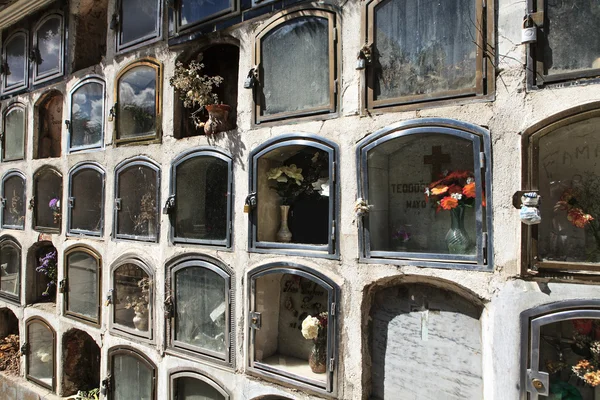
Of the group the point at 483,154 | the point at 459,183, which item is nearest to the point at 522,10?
the point at 483,154

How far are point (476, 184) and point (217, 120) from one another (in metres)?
2.28

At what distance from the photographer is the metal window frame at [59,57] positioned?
5.26m

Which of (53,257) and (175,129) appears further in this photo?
(53,257)

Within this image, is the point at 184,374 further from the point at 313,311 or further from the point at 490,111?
the point at 490,111

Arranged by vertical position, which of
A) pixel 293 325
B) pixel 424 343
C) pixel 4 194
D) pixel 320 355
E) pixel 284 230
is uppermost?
pixel 4 194

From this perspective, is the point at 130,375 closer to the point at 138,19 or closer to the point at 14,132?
the point at 138,19

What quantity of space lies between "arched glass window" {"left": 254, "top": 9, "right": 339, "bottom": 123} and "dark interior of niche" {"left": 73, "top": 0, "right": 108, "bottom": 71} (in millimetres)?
3015

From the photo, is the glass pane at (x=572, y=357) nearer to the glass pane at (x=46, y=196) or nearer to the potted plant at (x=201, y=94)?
the potted plant at (x=201, y=94)

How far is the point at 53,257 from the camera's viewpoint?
5.35 m

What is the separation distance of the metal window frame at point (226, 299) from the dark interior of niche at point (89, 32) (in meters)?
3.16

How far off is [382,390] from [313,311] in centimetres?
83

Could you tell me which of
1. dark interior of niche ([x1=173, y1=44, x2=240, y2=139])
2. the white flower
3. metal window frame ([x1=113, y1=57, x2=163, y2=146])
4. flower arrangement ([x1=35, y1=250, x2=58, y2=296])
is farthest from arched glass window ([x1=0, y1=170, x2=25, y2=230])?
the white flower

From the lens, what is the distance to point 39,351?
5.42 m

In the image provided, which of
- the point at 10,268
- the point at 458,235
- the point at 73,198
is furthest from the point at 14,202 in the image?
the point at 458,235
